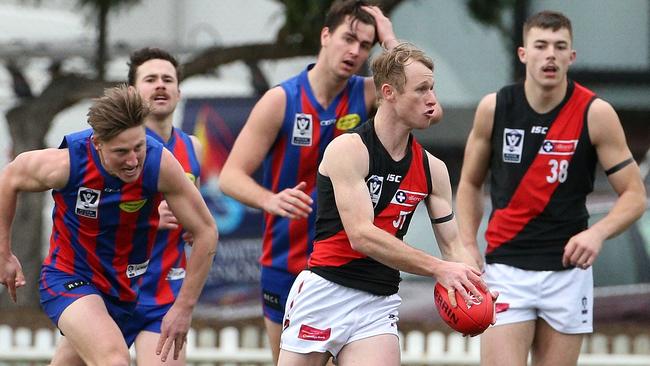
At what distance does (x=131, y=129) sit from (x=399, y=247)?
1377 mm

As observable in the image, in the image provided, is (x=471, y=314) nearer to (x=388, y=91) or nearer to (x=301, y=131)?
(x=388, y=91)

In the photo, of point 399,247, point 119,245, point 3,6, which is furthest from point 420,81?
point 3,6

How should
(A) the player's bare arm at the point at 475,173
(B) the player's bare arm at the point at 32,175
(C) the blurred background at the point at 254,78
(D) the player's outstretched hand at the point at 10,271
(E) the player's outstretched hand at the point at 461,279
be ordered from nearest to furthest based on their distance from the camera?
1. (E) the player's outstretched hand at the point at 461,279
2. (B) the player's bare arm at the point at 32,175
3. (D) the player's outstretched hand at the point at 10,271
4. (A) the player's bare arm at the point at 475,173
5. (C) the blurred background at the point at 254,78

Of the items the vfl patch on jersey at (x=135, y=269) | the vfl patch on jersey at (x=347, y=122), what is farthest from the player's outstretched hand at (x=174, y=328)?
the vfl patch on jersey at (x=347, y=122)

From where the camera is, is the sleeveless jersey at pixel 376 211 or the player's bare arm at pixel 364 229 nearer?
the player's bare arm at pixel 364 229

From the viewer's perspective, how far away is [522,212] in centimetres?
711

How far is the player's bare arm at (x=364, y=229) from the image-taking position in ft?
18.5

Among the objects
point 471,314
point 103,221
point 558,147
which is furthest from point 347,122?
point 471,314

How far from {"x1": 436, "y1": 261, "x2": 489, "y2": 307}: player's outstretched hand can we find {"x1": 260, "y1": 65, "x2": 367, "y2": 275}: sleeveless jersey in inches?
64.2

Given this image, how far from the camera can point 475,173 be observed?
727 cm

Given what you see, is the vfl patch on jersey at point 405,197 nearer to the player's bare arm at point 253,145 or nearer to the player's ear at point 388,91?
the player's ear at point 388,91

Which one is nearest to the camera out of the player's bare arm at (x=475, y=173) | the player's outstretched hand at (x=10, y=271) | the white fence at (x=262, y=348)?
the player's outstretched hand at (x=10, y=271)

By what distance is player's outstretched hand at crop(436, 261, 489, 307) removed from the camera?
5602 millimetres

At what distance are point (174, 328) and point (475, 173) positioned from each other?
1915 millimetres
